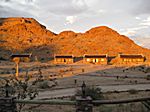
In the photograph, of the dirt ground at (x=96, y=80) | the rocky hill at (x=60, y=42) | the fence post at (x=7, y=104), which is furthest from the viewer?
the rocky hill at (x=60, y=42)

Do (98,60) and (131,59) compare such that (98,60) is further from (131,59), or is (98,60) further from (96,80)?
(96,80)

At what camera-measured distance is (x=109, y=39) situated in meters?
128

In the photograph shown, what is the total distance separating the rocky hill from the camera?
360 ft

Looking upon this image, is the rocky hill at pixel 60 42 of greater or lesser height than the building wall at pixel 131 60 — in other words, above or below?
above

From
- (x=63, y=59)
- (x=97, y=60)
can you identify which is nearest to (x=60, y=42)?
(x=63, y=59)

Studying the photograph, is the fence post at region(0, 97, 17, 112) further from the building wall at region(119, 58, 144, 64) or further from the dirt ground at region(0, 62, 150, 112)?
the building wall at region(119, 58, 144, 64)

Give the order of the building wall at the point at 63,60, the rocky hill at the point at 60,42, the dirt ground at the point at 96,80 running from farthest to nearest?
the rocky hill at the point at 60,42, the building wall at the point at 63,60, the dirt ground at the point at 96,80

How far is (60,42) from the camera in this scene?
123312 millimetres

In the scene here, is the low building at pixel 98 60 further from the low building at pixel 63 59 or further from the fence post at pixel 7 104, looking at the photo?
the fence post at pixel 7 104

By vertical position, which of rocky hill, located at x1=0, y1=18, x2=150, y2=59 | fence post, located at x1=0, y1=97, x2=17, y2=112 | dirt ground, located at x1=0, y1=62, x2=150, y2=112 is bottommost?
dirt ground, located at x1=0, y1=62, x2=150, y2=112

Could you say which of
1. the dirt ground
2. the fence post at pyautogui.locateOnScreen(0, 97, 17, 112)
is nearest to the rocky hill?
the dirt ground

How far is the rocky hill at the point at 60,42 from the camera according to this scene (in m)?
110

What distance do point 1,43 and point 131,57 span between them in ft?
178

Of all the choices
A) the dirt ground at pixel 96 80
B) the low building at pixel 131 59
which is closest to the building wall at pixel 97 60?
the low building at pixel 131 59
